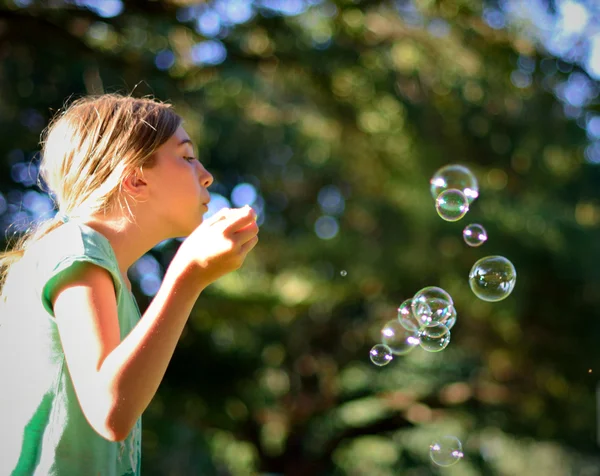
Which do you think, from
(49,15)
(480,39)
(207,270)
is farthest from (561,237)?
(207,270)

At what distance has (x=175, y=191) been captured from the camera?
4.23ft

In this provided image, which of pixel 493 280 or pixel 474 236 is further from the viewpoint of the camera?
pixel 474 236

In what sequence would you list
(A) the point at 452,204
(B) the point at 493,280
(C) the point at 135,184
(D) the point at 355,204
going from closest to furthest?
(C) the point at 135,184 → (B) the point at 493,280 → (A) the point at 452,204 → (D) the point at 355,204

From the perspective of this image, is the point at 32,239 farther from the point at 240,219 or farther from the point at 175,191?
the point at 240,219

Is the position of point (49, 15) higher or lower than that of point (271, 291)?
higher

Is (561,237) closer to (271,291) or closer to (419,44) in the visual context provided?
(419,44)

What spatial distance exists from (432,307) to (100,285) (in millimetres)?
1430

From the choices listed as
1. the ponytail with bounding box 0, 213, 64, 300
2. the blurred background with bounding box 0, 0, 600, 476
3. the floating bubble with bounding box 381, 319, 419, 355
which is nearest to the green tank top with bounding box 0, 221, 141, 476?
the ponytail with bounding box 0, 213, 64, 300

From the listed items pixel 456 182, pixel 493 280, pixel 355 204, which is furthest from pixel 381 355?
pixel 355 204

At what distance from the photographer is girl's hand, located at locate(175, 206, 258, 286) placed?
1027mm

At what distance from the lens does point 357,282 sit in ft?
21.6

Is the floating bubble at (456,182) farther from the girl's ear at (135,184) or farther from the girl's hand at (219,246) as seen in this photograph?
the girl's hand at (219,246)

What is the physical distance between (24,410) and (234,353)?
5854mm

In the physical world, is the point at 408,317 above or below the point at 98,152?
below
